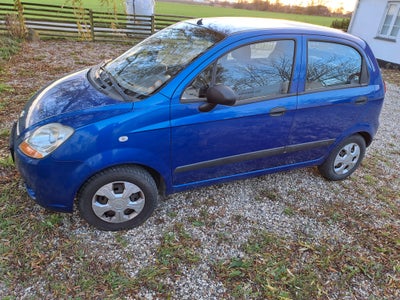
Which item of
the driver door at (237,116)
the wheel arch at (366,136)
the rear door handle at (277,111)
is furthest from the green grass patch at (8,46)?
the wheel arch at (366,136)

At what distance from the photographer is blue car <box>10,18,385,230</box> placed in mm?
2301

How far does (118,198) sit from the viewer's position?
98.6 inches

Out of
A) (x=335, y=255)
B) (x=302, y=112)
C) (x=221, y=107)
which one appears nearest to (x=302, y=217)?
(x=335, y=255)

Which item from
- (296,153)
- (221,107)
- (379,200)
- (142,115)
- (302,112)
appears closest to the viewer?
(142,115)

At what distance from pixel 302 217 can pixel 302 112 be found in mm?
1061

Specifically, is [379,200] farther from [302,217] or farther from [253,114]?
[253,114]

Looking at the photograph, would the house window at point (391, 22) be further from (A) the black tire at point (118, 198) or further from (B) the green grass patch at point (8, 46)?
(B) the green grass patch at point (8, 46)

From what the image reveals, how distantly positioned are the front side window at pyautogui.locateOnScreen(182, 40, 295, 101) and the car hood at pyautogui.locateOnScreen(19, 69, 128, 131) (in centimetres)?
71

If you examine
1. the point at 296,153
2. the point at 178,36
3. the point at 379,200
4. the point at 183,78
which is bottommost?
the point at 379,200

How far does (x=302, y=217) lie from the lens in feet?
10.1

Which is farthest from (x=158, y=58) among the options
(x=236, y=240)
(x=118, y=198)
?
(x=236, y=240)

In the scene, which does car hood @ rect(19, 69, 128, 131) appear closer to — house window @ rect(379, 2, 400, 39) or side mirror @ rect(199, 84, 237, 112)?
side mirror @ rect(199, 84, 237, 112)

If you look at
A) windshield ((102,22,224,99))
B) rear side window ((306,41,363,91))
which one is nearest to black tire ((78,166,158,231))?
windshield ((102,22,224,99))

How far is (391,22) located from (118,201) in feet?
44.4
